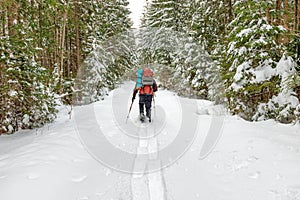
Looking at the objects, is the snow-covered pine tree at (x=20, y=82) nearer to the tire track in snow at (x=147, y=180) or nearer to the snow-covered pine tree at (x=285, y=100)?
the tire track in snow at (x=147, y=180)

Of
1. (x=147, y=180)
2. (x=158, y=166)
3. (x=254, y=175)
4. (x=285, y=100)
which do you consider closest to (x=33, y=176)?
(x=147, y=180)

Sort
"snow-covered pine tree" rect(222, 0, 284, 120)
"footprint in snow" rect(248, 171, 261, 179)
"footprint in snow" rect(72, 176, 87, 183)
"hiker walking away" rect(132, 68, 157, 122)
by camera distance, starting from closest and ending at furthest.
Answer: "footprint in snow" rect(72, 176, 87, 183) → "footprint in snow" rect(248, 171, 261, 179) → "snow-covered pine tree" rect(222, 0, 284, 120) → "hiker walking away" rect(132, 68, 157, 122)

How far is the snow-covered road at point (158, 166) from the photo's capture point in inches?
174

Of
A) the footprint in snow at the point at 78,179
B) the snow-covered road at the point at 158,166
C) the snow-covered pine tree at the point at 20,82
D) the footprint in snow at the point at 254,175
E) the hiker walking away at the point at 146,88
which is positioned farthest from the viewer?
the hiker walking away at the point at 146,88

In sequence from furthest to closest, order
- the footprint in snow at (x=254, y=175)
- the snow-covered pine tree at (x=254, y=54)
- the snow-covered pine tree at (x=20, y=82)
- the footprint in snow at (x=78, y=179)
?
the snow-covered pine tree at (x=254, y=54), the snow-covered pine tree at (x=20, y=82), the footprint in snow at (x=254, y=175), the footprint in snow at (x=78, y=179)

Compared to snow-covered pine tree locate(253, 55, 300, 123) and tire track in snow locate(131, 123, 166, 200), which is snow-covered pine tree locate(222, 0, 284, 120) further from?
tire track in snow locate(131, 123, 166, 200)

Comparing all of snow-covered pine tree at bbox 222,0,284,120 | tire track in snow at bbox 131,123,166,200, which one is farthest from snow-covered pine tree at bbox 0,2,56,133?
snow-covered pine tree at bbox 222,0,284,120

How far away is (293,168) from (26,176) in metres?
4.91

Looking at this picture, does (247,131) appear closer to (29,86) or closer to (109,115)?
(109,115)

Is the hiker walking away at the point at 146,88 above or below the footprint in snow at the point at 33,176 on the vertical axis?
above

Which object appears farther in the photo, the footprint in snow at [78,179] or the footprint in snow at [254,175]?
the footprint in snow at [254,175]

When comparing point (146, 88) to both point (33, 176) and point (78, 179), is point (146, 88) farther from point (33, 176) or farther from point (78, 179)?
point (33, 176)

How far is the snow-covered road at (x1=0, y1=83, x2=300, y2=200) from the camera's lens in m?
4.42

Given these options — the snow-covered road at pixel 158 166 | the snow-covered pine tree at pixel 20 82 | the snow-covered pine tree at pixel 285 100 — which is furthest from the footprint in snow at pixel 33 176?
the snow-covered pine tree at pixel 285 100
